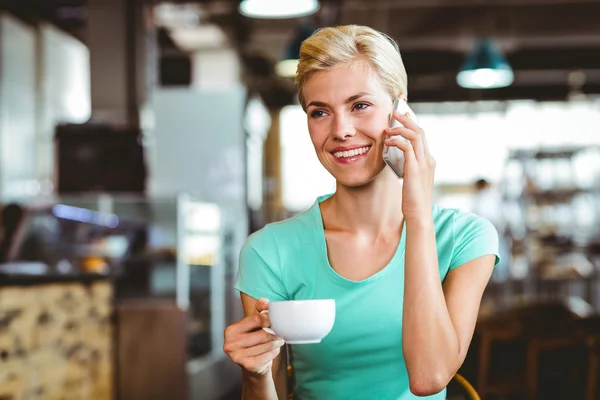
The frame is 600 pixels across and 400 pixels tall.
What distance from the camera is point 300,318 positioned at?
123 cm

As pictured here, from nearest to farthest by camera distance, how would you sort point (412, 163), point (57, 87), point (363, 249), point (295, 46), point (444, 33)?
point (412, 163) → point (363, 249) → point (295, 46) → point (57, 87) → point (444, 33)

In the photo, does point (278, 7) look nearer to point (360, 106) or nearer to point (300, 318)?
point (360, 106)

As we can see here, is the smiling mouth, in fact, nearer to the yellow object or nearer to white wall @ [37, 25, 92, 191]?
the yellow object

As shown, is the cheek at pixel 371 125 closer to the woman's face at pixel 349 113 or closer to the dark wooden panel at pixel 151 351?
the woman's face at pixel 349 113

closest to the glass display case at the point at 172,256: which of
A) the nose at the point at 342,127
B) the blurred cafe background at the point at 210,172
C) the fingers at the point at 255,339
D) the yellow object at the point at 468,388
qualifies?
the blurred cafe background at the point at 210,172

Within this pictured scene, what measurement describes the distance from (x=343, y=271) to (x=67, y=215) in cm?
327

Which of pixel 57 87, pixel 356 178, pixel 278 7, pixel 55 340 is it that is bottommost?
pixel 55 340

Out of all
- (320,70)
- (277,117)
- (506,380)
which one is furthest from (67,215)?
(277,117)

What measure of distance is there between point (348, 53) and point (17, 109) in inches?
280

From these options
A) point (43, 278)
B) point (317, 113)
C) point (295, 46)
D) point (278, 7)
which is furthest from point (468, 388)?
point (295, 46)

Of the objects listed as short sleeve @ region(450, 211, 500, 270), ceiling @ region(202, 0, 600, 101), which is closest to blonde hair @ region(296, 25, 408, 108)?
short sleeve @ region(450, 211, 500, 270)

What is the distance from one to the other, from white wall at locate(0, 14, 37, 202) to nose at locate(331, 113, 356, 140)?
6.70 m

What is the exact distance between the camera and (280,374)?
1597 mm

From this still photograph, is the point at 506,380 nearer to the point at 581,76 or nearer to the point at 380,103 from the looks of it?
the point at 380,103
